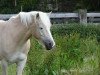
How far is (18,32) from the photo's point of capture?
684 cm

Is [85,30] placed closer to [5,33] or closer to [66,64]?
A: [66,64]

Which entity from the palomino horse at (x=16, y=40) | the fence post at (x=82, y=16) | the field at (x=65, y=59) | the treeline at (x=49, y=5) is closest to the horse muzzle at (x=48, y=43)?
the palomino horse at (x=16, y=40)

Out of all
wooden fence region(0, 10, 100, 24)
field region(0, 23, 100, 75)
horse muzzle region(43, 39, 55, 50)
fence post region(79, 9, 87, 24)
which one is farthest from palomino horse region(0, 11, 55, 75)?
fence post region(79, 9, 87, 24)

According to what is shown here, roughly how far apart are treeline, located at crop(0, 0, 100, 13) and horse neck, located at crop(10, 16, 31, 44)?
13.7 metres

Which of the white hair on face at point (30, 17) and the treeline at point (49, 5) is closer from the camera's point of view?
the white hair on face at point (30, 17)

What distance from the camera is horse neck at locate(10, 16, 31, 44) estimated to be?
6.79 meters

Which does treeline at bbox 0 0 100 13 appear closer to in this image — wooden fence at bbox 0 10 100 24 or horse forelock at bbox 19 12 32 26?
wooden fence at bbox 0 10 100 24

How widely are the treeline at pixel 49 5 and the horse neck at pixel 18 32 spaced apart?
13709mm

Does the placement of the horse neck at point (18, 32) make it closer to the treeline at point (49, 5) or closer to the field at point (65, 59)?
the field at point (65, 59)

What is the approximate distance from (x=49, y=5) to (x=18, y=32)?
15.1 m

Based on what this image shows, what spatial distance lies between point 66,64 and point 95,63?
1.83 ft

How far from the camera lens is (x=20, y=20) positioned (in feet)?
22.1

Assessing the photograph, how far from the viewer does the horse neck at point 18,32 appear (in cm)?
679

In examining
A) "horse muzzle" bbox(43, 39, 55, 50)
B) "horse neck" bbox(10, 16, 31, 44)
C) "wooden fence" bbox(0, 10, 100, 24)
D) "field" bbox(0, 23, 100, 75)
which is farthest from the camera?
"wooden fence" bbox(0, 10, 100, 24)
